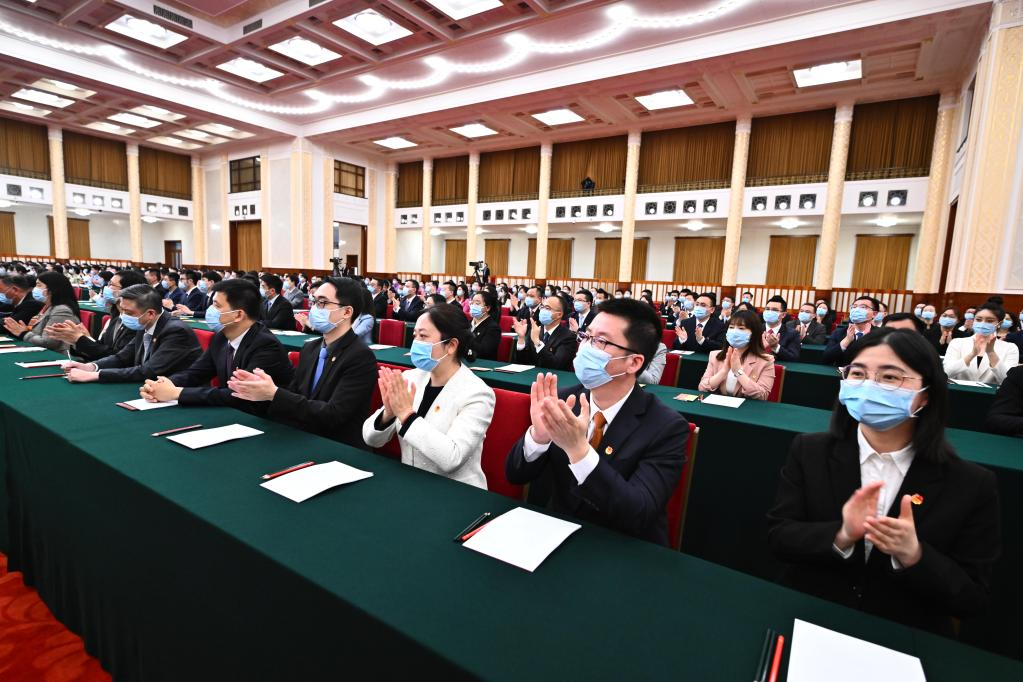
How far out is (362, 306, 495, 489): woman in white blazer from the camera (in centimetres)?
185

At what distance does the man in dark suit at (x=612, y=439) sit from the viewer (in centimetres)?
144

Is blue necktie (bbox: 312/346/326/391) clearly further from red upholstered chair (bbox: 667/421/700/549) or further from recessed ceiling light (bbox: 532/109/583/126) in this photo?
recessed ceiling light (bbox: 532/109/583/126)

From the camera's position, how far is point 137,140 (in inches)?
744

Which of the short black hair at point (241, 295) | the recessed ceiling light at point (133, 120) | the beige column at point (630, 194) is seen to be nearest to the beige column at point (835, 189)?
the beige column at point (630, 194)

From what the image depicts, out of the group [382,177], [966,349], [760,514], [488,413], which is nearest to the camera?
[488,413]

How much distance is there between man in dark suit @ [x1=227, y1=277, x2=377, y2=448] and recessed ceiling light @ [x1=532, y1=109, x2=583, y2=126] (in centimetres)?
1333

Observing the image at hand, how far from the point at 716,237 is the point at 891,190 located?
490 cm

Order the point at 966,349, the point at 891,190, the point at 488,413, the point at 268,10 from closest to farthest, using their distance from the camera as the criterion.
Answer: the point at 488,413 < the point at 966,349 < the point at 268,10 < the point at 891,190

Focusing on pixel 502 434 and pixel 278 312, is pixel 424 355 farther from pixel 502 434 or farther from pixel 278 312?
pixel 278 312

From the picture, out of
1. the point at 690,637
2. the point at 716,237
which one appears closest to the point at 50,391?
the point at 690,637

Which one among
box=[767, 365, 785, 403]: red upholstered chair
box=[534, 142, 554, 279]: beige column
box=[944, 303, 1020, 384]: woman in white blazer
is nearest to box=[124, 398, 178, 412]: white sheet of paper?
box=[767, 365, 785, 403]: red upholstered chair

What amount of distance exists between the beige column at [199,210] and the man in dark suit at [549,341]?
20919mm

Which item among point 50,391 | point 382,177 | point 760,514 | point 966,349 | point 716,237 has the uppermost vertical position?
point 382,177

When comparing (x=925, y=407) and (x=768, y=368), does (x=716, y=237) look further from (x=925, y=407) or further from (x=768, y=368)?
(x=925, y=407)
